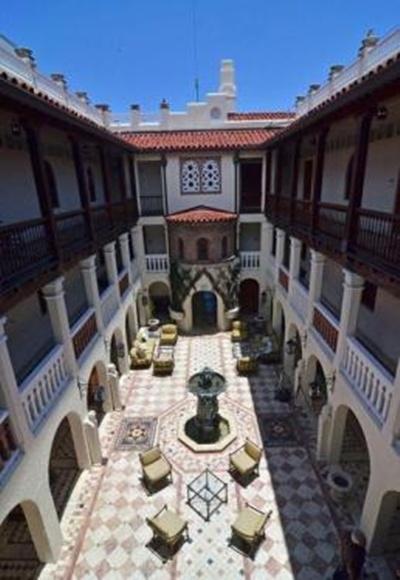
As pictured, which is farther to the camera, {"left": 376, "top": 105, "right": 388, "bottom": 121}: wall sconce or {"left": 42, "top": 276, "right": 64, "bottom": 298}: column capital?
{"left": 42, "top": 276, "right": 64, "bottom": 298}: column capital

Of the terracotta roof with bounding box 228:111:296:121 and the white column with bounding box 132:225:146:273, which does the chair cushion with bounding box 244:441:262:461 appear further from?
the terracotta roof with bounding box 228:111:296:121

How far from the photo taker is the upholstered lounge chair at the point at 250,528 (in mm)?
8125

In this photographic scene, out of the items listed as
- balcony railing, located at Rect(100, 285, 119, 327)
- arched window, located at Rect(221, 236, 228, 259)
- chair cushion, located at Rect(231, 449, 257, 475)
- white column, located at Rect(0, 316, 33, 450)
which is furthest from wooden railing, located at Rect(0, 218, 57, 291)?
arched window, located at Rect(221, 236, 228, 259)

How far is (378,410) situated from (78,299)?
10.3 meters

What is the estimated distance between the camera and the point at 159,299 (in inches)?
874

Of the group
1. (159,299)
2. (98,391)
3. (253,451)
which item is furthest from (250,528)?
(159,299)

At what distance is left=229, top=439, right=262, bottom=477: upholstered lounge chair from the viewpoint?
9985mm

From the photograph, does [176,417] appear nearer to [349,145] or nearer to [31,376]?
[31,376]

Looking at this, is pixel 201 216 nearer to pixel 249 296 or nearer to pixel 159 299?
pixel 249 296

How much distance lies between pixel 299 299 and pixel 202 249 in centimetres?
683

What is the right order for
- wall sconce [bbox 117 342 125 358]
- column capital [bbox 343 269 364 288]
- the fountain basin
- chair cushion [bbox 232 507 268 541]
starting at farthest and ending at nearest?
1. wall sconce [bbox 117 342 125 358]
2. the fountain basin
3. column capital [bbox 343 269 364 288]
4. chair cushion [bbox 232 507 268 541]

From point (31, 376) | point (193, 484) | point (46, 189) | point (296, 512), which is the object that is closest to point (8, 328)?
point (31, 376)

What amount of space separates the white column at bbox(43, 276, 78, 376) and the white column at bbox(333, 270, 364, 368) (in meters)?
7.20

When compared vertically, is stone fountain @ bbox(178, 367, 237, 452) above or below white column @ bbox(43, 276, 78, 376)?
below
